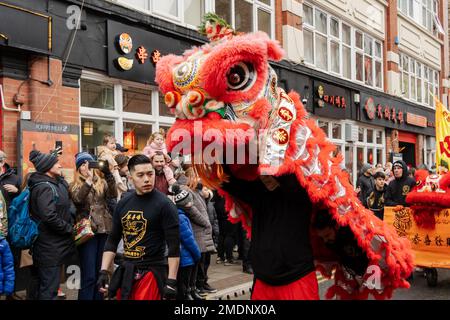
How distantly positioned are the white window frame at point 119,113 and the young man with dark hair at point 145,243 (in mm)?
4754

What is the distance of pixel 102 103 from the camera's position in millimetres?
9133

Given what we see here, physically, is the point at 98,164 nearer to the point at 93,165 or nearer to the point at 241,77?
the point at 93,165

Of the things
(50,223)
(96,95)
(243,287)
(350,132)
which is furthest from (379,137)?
(50,223)

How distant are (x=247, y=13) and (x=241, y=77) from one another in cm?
1103

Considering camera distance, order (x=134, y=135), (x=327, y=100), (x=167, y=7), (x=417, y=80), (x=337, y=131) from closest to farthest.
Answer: (x=134, y=135)
(x=167, y=7)
(x=327, y=100)
(x=337, y=131)
(x=417, y=80)

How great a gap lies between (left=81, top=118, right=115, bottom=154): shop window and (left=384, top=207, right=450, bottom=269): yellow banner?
532cm

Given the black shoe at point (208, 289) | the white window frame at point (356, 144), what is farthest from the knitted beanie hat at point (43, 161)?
the white window frame at point (356, 144)

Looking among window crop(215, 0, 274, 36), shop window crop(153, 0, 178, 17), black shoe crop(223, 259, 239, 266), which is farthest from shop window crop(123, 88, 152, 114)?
black shoe crop(223, 259, 239, 266)

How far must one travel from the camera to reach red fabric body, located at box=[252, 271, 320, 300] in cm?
290

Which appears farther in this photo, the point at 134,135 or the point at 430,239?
the point at 134,135

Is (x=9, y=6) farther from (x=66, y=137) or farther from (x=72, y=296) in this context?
(x=72, y=296)

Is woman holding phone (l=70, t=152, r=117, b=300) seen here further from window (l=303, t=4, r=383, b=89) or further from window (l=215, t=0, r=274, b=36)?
window (l=303, t=4, r=383, b=89)

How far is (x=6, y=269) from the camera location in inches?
203
